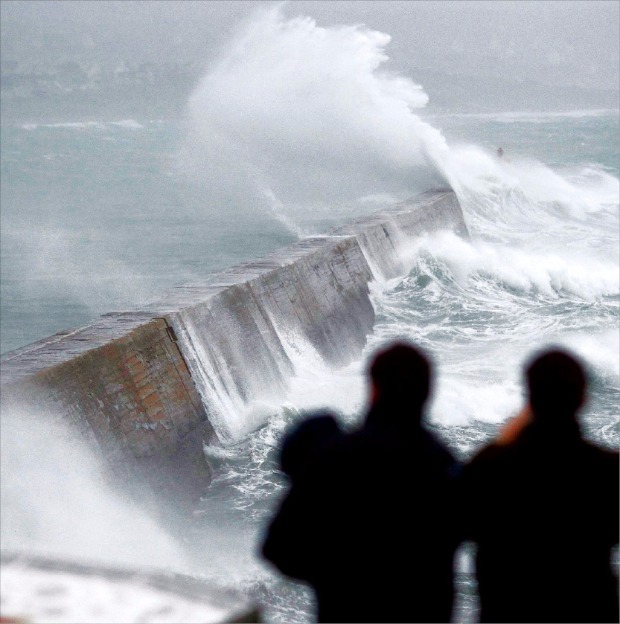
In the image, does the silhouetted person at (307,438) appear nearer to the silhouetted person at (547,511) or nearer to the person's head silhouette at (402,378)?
the person's head silhouette at (402,378)

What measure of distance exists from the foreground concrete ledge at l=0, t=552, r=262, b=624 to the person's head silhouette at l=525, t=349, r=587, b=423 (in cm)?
79

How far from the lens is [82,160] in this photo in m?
67.8

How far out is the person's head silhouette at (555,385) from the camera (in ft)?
7.68

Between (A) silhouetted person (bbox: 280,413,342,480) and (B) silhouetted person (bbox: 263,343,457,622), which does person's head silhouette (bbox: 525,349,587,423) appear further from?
(A) silhouetted person (bbox: 280,413,342,480)

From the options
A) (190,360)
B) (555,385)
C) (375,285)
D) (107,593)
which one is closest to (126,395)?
(190,360)

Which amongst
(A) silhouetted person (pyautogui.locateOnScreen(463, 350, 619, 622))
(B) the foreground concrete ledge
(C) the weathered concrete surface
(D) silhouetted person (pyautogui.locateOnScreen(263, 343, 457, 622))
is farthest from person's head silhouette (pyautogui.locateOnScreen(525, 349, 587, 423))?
(C) the weathered concrete surface

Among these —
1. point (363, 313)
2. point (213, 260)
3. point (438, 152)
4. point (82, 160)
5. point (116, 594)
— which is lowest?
point (116, 594)

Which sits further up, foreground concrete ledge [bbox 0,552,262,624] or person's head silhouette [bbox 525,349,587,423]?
person's head silhouette [bbox 525,349,587,423]

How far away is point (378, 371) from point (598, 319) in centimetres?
1586

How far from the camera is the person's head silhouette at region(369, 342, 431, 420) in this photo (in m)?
2.31

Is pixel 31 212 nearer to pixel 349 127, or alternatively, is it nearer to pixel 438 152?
pixel 349 127

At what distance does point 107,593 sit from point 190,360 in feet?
28.0

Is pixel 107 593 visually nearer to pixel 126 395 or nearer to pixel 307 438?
pixel 307 438

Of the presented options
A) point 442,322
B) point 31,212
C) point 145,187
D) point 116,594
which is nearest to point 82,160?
point 145,187
